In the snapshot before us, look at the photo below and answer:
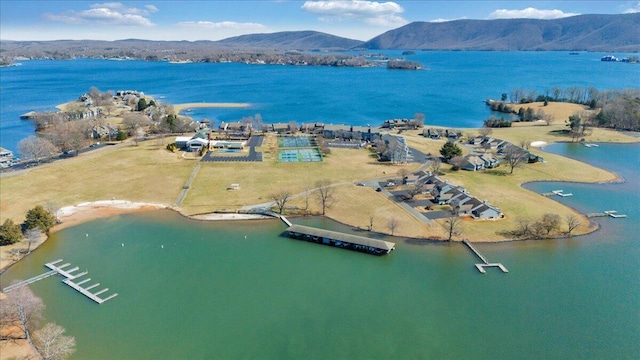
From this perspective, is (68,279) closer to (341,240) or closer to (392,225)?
(341,240)

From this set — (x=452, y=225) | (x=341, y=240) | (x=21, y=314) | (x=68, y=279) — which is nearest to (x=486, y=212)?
(x=452, y=225)

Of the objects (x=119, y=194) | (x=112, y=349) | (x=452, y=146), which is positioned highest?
(x=452, y=146)

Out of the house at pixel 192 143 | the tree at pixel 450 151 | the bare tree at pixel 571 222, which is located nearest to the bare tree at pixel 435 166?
the tree at pixel 450 151

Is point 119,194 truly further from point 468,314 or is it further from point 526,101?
point 526,101

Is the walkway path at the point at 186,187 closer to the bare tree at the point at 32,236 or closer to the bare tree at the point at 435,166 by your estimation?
the bare tree at the point at 32,236

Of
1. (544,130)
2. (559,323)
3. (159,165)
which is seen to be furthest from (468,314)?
(544,130)

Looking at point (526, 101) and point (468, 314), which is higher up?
point (526, 101)
